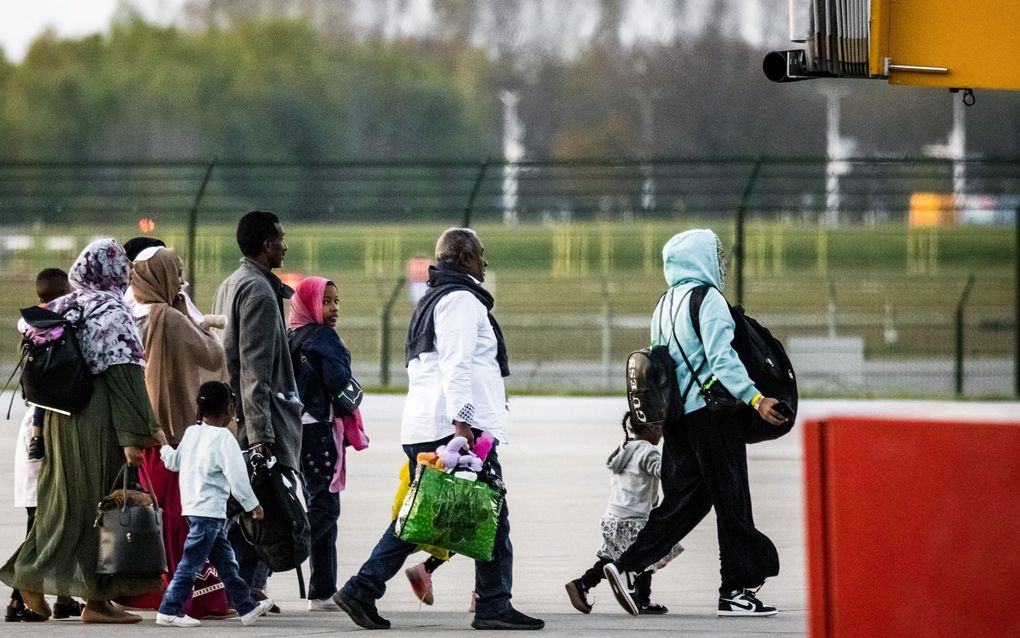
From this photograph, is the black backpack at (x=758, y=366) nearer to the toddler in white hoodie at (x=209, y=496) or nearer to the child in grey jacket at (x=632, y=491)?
the child in grey jacket at (x=632, y=491)

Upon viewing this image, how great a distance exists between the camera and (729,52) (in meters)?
46.5

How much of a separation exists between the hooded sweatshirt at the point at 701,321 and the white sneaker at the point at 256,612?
178cm

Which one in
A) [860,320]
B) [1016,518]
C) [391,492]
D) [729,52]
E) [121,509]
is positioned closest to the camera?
[1016,518]

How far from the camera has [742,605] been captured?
22.1 ft

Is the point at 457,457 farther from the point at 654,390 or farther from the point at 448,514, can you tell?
the point at 654,390

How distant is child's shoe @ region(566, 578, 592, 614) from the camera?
6938mm

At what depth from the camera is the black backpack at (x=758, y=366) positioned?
6.93 m

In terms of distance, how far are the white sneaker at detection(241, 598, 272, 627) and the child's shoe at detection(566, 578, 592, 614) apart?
117 centimetres

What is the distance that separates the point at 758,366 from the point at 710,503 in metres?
0.57

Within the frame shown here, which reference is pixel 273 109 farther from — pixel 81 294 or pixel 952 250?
pixel 81 294

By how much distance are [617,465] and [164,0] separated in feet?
146

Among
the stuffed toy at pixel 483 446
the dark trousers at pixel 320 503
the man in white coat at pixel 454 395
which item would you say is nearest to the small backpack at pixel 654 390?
the man in white coat at pixel 454 395

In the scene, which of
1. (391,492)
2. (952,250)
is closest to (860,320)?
(952,250)

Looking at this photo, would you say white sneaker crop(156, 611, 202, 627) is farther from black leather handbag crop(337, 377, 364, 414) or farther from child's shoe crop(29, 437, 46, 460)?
black leather handbag crop(337, 377, 364, 414)
